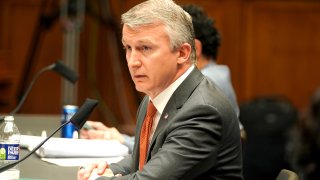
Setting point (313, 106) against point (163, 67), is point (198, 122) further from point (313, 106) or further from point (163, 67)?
point (313, 106)

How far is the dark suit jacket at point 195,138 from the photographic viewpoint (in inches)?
75.9

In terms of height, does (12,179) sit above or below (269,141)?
above

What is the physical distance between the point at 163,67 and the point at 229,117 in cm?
27

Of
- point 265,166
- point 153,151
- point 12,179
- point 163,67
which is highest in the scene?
point 163,67

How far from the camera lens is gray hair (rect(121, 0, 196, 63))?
2051mm

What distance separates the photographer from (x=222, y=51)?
6598 mm

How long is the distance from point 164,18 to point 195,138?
40 cm

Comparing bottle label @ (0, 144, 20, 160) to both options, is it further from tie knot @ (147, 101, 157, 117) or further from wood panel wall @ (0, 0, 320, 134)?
wood panel wall @ (0, 0, 320, 134)

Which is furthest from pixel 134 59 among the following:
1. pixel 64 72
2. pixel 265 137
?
pixel 265 137

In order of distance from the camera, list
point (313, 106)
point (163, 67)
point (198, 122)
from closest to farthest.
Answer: point (313, 106) → point (198, 122) → point (163, 67)

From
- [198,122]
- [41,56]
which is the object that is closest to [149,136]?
[198,122]

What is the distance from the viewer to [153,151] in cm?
208

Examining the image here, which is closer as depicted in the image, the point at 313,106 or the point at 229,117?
the point at 313,106

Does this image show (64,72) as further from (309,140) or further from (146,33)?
(309,140)
